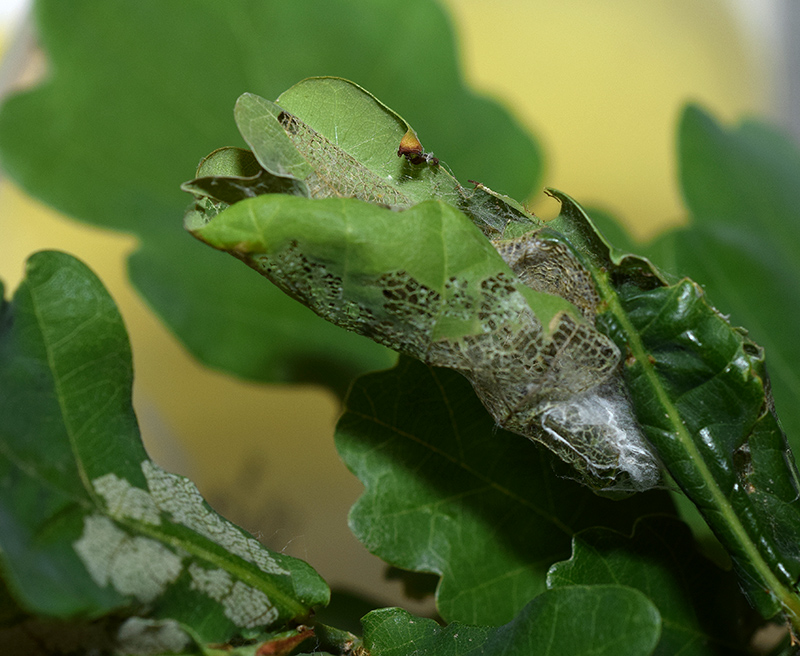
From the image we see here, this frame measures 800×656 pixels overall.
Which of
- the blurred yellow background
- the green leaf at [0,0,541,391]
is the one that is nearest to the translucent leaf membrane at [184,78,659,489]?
the green leaf at [0,0,541,391]

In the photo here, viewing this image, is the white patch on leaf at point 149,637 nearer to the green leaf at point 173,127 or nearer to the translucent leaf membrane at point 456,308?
the translucent leaf membrane at point 456,308

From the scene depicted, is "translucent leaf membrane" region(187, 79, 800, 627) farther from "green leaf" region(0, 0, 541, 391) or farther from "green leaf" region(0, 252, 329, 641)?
"green leaf" region(0, 0, 541, 391)

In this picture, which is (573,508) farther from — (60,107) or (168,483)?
(60,107)

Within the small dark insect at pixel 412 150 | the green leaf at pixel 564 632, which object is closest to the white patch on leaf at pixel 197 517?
the green leaf at pixel 564 632

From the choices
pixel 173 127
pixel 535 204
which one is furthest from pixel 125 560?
pixel 535 204

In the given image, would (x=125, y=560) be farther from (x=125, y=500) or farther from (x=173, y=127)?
(x=173, y=127)

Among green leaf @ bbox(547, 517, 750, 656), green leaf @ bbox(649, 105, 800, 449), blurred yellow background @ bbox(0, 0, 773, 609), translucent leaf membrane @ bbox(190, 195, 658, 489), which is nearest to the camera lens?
translucent leaf membrane @ bbox(190, 195, 658, 489)
